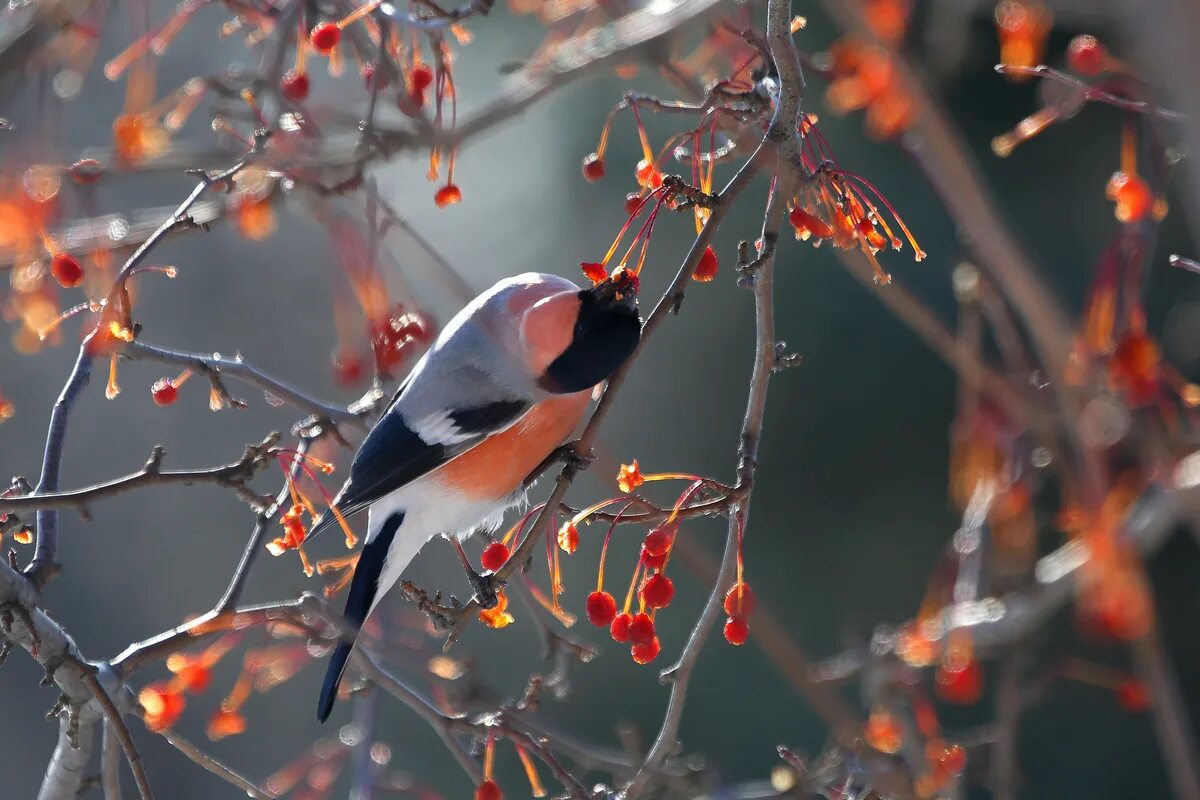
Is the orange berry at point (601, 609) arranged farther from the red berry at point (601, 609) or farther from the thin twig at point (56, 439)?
the thin twig at point (56, 439)

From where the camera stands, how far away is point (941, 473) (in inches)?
181

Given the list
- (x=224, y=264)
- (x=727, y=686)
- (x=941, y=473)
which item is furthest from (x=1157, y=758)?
(x=224, y=264)

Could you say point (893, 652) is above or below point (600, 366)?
below

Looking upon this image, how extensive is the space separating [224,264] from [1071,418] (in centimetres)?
480

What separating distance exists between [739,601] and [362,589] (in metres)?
0.93

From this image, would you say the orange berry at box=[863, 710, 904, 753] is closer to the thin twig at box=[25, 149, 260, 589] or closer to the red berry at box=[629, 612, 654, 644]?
the red berry at box=[629, 612, 654, 644]

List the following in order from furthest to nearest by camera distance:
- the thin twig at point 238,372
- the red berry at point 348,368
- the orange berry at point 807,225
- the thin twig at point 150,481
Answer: the red berry at point 348,368 < the thin twig at point 238,372 < the orange berry at point 807,225 < the thin twig at point 150,481

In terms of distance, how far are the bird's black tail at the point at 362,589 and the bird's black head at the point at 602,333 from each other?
1.67 feet

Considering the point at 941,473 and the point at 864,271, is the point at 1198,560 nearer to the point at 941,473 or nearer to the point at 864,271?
the point at 941,473

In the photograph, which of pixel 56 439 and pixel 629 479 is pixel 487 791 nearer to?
pixel 629 479

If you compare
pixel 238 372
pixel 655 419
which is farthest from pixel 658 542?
pixel 655 419

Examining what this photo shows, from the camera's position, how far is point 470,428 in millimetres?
2342

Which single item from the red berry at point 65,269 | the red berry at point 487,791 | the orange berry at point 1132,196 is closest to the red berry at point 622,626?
the red berry at point 487,791

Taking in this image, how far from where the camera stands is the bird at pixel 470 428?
7.33ft
